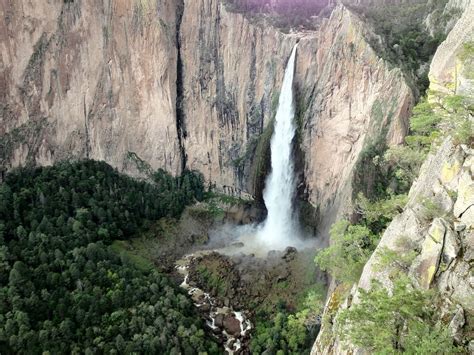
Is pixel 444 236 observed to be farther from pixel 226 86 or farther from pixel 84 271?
pixel 226 86

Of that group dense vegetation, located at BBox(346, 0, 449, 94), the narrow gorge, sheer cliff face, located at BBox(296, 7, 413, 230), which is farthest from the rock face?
dense vegetation, located at BBox(346, 0, 449, 94)

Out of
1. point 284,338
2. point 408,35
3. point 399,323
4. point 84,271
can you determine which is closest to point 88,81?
point 84,271

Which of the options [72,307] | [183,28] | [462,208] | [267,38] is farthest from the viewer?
[183,28]

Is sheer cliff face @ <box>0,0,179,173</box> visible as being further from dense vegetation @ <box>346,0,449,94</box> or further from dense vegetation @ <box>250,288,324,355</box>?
dense vegetation @ <box>250,288,324,355</box>

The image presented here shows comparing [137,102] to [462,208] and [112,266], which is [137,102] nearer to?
[112,266]

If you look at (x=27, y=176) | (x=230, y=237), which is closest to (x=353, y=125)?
(x=230, y=237)
